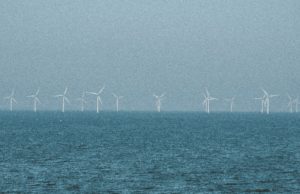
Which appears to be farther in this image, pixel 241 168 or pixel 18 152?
pixel 18 152

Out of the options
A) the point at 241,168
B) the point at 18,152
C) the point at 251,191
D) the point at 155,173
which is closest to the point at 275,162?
the point at 241,168

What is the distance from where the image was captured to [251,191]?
45.9 meters

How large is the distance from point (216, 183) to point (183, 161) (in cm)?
1907

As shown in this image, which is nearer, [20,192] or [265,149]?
[20,192]

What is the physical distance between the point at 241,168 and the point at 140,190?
1917 cm

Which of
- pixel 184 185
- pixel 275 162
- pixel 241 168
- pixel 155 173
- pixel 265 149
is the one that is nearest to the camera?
pixel 184 185

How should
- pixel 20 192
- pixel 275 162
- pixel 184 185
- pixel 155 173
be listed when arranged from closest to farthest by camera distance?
pixel 20 192, pixel 184 185, pixel 155 173, pixel 275 162

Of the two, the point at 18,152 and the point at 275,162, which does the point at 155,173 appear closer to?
the point at 275,162

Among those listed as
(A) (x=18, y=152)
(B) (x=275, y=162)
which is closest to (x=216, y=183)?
(B) (x=275, y=162)

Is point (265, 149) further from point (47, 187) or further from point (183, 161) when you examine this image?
point (47, 187)

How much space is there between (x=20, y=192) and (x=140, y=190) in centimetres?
1036

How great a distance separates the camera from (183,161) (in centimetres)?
6938

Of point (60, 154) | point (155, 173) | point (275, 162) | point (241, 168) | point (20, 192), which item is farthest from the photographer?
point (60, 154)

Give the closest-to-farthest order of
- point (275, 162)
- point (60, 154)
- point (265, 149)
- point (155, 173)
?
Answer: point (155, 173)
point (275, 162)
point (60, 154)
point (265, 149)
